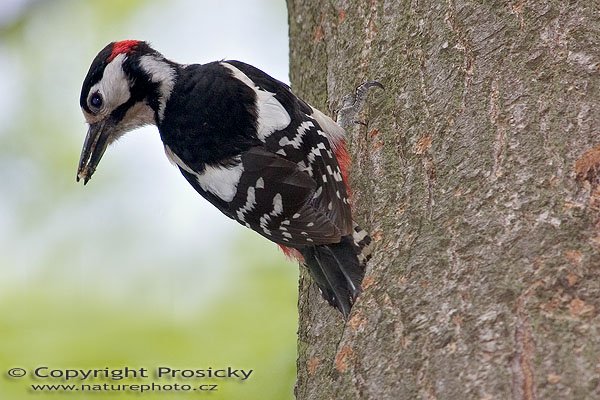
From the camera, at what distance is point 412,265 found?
6.91 feet

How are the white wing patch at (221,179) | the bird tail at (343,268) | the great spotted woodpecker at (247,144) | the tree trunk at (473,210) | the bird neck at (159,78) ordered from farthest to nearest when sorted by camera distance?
the bird neck at (159,78) < the white wing patch at (221,179) < the great spotted woodpecker at (247,144) < the bird tail at (343,268) < the tree trunk at (473,210)

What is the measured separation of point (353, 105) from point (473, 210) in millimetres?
868

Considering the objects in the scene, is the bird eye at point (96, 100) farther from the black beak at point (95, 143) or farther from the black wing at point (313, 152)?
the black wing at point (313, 152)

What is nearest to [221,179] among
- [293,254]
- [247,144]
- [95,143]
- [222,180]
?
[222,180]

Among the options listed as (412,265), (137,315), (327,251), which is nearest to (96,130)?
(137,315)

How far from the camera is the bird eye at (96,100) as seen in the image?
10.8 ft

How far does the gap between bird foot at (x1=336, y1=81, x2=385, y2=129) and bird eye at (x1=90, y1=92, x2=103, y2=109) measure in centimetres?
103

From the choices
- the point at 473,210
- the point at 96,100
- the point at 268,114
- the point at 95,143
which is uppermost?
the point at 96,100

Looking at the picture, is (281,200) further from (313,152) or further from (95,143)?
(95,143)

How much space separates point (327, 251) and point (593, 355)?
1.18 meters

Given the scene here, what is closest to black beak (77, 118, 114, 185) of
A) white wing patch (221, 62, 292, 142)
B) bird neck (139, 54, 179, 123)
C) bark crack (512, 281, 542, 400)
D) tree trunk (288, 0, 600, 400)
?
bird neck (139, 54, 179, 123)

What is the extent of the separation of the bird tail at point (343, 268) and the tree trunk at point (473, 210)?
5cm

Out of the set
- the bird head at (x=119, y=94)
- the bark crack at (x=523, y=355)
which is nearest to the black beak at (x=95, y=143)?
the bird head at (x=119, y=94)

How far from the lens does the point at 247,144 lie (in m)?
2.94
